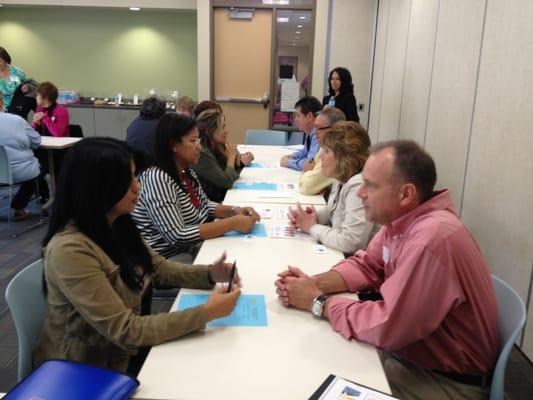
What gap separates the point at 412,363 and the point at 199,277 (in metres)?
0.77

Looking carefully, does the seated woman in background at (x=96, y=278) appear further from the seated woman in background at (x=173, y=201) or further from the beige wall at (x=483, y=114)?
the beige wall at (x=483, y=114)

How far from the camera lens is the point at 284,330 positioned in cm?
135

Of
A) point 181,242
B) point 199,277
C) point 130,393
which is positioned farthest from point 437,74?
point 130,393

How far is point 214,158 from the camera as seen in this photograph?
323 centimetres

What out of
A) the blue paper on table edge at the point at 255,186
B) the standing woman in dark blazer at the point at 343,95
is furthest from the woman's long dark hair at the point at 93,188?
the standing woman in dark blazer at the point at 343,95

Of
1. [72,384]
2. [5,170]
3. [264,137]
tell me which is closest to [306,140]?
[264,137]

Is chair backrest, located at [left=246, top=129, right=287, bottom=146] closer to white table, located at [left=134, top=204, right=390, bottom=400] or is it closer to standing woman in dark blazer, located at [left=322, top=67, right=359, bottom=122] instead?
standing woman in dark blazer, located at [left=322, top=67, right=359, bottom=122]

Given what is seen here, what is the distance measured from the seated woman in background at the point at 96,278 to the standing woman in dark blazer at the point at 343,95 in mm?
4294

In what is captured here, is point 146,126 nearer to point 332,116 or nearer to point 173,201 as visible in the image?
point 332,116

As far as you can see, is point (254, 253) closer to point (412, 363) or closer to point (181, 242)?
point (181, 242)

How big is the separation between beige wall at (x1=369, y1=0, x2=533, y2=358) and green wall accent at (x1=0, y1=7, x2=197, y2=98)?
200 inches

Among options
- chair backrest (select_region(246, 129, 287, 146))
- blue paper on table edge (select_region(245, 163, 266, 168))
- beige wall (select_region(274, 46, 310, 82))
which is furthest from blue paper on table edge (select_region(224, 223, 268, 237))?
beige wall (select_region(274, 46, 310, 82))

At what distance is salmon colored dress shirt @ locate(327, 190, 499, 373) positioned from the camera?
1245 millimetres

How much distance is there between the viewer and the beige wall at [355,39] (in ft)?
21.6
